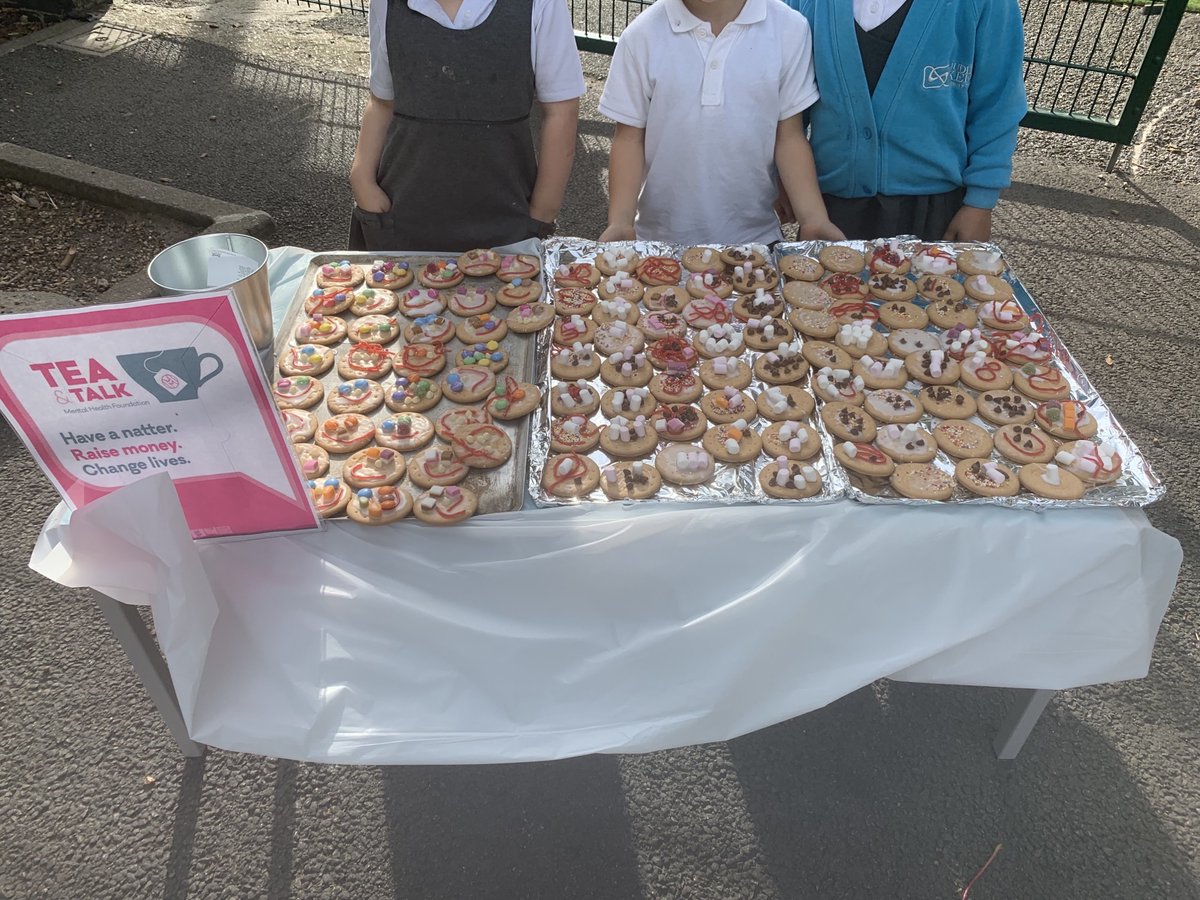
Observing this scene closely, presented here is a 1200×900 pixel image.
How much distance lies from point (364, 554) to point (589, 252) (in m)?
1.23

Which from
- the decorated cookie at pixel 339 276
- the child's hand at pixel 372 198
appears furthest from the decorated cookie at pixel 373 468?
the child's hand at pixel 372 198

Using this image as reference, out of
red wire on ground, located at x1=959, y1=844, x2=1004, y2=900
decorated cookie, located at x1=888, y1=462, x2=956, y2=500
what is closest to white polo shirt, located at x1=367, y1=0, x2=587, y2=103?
decorated cookie, located at x1=888, y1=462, x2=956, y2=500

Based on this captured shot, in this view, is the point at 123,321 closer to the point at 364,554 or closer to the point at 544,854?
the point at 364,554

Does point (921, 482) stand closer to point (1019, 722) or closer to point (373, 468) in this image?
point (1019, 722)

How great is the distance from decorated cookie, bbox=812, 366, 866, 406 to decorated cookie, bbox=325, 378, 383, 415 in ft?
3.51

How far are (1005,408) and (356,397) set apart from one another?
5.00ft

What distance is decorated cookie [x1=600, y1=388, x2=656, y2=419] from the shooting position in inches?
75.7

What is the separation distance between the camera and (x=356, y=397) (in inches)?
75.3

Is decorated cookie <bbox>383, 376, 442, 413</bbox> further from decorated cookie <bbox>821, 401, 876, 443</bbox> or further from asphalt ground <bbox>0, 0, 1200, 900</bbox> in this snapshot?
asphalt ground <bbox>0, 0, 1200, 900</bbox>

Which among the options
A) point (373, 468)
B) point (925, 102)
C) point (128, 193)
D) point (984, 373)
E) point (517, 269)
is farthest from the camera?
point (128, 193)

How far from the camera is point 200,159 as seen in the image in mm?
5465

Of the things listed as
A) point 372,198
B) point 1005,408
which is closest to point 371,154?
point 372,198

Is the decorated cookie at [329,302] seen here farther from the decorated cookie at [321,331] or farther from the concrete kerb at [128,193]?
the concrete kerb at [128,193]

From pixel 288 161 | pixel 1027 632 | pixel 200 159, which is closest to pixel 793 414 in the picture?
pixel 1027 632
